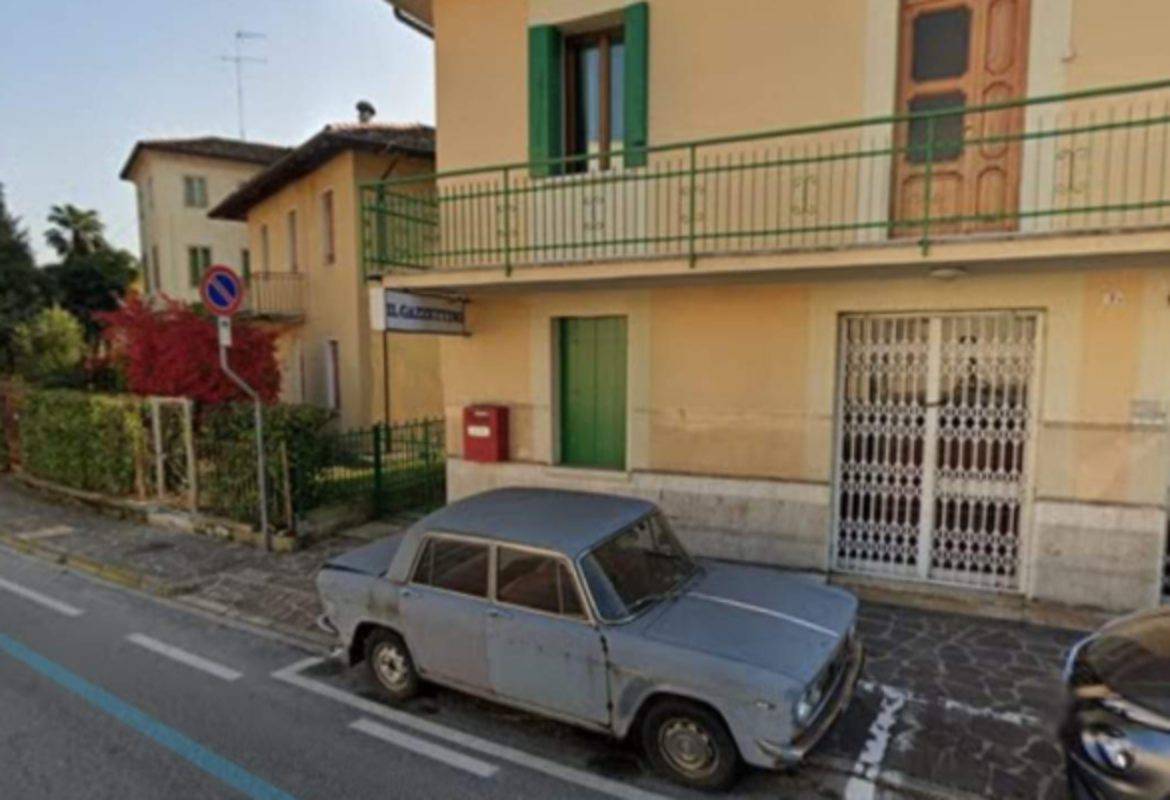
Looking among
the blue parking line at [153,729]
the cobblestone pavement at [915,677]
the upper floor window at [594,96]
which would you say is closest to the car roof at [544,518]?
the blue parking line at [153,729]

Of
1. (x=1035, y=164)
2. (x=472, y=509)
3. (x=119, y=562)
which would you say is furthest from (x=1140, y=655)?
(x=119, y=562)

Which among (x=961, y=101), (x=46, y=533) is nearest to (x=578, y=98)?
(x=961, y=101)

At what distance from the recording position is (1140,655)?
3230 millimetres

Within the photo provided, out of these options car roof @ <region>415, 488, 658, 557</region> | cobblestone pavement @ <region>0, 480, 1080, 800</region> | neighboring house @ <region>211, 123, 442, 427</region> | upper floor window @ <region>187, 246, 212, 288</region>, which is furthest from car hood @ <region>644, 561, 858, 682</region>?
upper floor window @ <region>187, 246, 212, 288</region>

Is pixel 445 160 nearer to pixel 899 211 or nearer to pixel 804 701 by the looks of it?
pixel 899 211

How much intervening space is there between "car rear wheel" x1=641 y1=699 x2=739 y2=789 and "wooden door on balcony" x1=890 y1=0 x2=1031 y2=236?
181 inches

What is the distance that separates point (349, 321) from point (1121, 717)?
1507 cm

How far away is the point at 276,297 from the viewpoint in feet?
58.1

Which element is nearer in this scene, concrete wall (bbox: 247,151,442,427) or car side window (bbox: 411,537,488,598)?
car side window (bbox: 411,537,488,598)

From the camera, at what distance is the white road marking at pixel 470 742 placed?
150 inches

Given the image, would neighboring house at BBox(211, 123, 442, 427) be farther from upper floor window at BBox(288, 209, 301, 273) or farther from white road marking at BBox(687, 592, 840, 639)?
white road marking at BBox(687, 592, 840, 639)

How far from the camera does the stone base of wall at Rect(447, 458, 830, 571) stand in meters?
6.77

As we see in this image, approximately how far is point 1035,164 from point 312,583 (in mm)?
7983

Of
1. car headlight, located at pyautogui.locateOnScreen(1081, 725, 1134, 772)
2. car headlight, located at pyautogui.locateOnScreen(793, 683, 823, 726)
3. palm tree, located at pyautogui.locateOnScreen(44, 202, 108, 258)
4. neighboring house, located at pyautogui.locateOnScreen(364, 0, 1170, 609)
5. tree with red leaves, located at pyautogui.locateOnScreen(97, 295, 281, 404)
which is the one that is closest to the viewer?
car headlight, located at pyautogui.locateOnScreen(1081, 725, 1134, 772)
